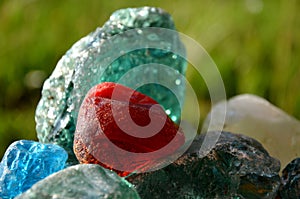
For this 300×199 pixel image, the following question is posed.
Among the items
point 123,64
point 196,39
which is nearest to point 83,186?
point 123,64

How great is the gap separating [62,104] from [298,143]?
11.5 inches

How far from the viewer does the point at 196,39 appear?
1.72 metres

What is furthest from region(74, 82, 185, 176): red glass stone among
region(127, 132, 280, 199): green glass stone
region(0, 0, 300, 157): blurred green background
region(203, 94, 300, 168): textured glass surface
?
region(0, 0, 300, 157): blurred green background

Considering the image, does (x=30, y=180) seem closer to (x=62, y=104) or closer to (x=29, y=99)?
(x=62, y=104)

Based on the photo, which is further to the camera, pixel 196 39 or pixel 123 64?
pixel 196 39

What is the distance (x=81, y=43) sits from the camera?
74cm

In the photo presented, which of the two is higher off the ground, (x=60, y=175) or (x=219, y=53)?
(x=60, y=175)

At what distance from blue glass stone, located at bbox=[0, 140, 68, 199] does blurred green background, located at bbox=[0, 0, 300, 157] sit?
2.98 ft

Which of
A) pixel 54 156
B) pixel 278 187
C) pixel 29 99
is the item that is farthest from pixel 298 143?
pixel 29 99

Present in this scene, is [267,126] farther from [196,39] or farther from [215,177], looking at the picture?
[196,39]

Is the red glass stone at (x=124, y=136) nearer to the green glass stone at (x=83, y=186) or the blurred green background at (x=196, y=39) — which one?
the green glass stone at (x=83, y=186)

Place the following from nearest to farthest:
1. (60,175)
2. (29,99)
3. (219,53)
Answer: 1. (60,175)
2. (29,99)
3. (219,53)

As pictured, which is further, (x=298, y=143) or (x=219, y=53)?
(x=219, y=53)

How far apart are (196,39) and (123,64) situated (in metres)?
1.02
